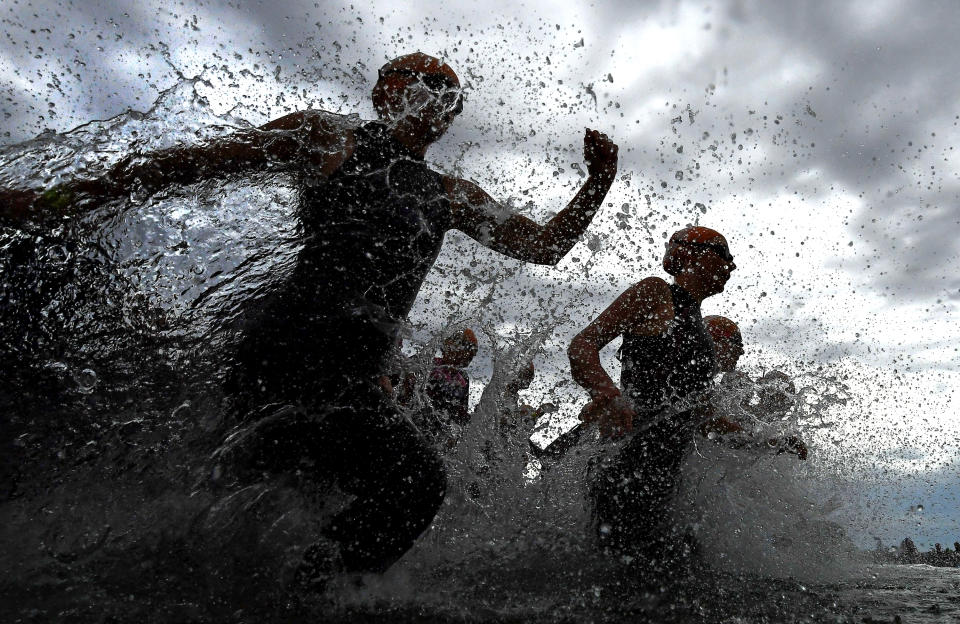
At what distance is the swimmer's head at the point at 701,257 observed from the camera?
3561 mm

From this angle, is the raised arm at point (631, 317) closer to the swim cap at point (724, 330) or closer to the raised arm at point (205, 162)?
the swim cap at point (724, 330)

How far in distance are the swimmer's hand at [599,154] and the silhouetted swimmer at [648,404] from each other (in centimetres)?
92

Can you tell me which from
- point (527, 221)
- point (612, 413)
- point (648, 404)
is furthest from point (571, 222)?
point (648, 404)

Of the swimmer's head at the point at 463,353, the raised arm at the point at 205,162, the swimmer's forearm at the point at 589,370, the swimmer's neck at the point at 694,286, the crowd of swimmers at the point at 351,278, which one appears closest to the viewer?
the raised arm at the point at 205,162

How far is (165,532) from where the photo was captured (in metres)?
2.33

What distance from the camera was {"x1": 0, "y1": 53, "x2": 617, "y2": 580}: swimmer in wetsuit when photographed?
7.07 feet

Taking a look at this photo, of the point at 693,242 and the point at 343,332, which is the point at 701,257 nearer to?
the point at 693,242

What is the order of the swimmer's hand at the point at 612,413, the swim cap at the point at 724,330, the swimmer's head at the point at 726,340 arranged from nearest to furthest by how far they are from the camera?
the swimmer's hand at the point at 612,413, the swimmer's head at the point at 726,340, the swim cap at the point at 724,330

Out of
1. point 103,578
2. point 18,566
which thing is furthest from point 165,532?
point 18,566

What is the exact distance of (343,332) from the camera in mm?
2191

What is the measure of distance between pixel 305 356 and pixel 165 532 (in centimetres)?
88

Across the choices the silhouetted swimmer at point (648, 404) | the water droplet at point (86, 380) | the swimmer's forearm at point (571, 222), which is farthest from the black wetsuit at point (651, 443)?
the water droplet at point (86, 380)

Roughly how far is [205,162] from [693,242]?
2.65 m

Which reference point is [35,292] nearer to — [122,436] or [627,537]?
[122,436]
